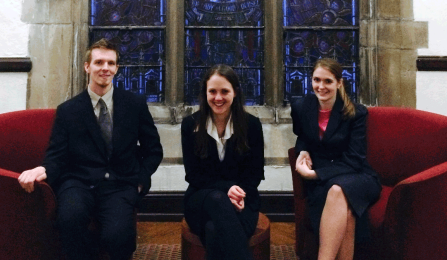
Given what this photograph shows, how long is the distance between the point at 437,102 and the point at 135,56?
8.37 ft

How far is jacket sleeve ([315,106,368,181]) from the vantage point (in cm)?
206

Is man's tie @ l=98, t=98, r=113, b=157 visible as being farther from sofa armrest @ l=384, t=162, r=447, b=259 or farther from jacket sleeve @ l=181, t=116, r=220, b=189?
sofa armrest @ l=384, t=162, r=447, b=259

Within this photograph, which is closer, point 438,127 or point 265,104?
point 438,127

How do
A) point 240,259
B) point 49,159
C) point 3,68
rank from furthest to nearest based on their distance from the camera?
point 3,68 → point 49,159 → point 240,259

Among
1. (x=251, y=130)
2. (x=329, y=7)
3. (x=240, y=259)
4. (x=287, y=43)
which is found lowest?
(x=240, y=259)

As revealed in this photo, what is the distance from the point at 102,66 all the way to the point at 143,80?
4.78 ft

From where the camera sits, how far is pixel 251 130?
2010mm

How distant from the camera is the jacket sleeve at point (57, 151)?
1944 millimetres

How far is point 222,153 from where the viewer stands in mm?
1998

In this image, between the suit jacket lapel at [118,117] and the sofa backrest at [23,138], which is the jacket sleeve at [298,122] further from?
the sofa backrest at [23,138]

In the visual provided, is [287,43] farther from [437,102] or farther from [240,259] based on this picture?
[240,259]

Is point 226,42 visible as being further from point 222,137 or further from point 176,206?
point 222,137

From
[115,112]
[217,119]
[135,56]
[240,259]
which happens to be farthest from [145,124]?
[135,56]

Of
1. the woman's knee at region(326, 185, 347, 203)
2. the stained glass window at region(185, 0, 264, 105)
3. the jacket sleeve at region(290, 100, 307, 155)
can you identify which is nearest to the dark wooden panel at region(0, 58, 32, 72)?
the stained glass window at region(185, 0, 264, 105)
